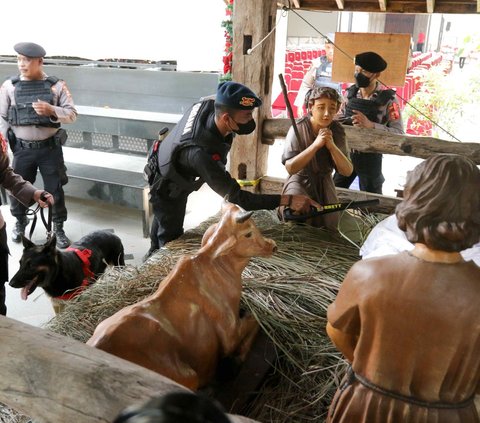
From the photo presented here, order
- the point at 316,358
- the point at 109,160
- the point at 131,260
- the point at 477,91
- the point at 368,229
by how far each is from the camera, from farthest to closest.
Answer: the point at 477,91 → the point at 109,160 → the point at 131,260 → the point at 368,229 → the point at 316,358

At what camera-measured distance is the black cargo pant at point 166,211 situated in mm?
3311

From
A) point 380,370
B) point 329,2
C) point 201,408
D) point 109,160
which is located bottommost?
point 109,160

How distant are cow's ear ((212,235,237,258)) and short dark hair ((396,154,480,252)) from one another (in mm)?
953

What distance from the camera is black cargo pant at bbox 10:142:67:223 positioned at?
477 cm

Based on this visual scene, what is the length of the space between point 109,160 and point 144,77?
1511mm

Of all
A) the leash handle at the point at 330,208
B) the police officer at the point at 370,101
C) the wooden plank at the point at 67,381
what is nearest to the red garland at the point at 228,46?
the police officer at the point at 370,101

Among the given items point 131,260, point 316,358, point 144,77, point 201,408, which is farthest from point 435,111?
point 201,408

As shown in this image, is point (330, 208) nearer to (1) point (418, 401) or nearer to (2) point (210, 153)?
(2) point (210, 153)

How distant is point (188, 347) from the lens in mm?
1876

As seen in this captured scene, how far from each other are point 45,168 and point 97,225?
112cm

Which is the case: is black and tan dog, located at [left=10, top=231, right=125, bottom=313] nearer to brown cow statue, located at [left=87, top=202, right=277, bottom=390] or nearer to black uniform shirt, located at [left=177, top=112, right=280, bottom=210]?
black uniform shirt, located at [left=177, top=112, right=280, bottom=210]

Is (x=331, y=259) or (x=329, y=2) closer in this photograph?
(x=331, y=259)

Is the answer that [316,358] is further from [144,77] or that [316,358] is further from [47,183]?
[144,77]

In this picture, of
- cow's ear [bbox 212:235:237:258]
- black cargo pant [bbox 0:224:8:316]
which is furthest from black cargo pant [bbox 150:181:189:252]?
cow's ear [bbox 212:235:237:258]
